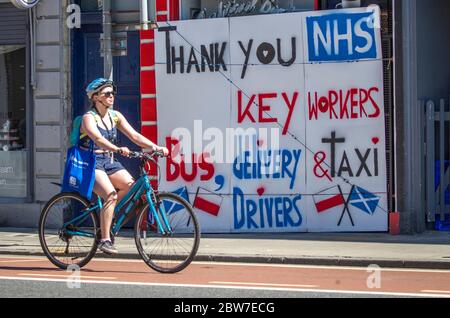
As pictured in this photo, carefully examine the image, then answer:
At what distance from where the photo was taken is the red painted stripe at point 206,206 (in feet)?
52.1

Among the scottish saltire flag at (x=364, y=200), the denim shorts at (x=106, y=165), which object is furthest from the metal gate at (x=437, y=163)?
the denim shorts at (x=106, y=165)

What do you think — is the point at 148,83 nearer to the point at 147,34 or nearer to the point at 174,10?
the point at 147,34

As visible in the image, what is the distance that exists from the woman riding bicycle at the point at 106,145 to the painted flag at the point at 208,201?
4499 millimetres

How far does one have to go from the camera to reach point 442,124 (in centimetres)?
1534

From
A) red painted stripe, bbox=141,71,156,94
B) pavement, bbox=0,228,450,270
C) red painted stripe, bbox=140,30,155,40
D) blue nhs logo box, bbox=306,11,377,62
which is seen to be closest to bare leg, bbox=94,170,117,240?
pavement, bbox=0,228,450,270

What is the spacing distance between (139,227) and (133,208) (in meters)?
0.32

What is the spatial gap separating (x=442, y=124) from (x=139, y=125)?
463cm

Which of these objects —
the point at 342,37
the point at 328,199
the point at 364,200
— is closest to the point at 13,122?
the point at 328,199

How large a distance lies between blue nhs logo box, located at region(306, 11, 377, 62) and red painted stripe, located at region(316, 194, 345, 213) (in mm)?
1926

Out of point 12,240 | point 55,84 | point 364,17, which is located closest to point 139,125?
point 55,84

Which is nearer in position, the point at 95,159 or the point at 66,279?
the point at 66,279

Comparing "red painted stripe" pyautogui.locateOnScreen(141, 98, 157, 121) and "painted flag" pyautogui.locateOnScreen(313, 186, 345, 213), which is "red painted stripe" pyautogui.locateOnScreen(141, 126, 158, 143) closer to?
"red painted stripe" pyautogui.locateOnScreen(141, 98, 157, 121)

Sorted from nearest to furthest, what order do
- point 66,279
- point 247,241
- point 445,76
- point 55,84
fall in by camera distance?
point 66,279
point 247,241
point 445,76
point 55,84
